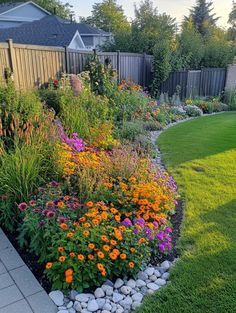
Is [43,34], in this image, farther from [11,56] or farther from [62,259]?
[62,259]

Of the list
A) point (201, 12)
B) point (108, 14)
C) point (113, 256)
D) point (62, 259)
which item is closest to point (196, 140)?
point (113, 256)

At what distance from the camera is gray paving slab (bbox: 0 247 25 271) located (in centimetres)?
255

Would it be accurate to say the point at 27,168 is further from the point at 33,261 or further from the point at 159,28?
the point at 159,28

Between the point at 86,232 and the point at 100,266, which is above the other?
the point at 86,232

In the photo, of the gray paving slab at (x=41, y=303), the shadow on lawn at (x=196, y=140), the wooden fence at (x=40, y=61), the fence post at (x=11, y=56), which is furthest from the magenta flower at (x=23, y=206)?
the fence post at (x=11, y=56)

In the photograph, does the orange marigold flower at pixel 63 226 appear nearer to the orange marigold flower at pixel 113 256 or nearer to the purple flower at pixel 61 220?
the purple flower at pixel 61 220

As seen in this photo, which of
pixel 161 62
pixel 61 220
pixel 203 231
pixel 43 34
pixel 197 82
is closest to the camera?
pixel 61 220

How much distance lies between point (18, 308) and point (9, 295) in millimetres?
166

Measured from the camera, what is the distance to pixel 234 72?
40.6 feet

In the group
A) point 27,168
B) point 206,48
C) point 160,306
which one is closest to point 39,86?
point 27,168

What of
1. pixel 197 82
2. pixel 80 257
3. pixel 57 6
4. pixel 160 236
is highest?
pixel 57 6

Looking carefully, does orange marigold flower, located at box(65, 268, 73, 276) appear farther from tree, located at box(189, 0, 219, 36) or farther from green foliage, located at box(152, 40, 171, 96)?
tree, located at box(189, 0, 219, 36)

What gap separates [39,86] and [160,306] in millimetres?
6264

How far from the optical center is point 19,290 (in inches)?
89.9
